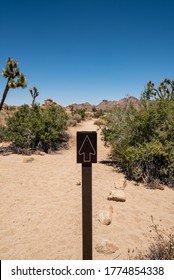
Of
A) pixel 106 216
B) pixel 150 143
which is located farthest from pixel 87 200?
pixel 150 143

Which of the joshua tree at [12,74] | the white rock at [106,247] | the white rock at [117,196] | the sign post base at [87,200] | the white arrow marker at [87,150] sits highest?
the joshua tree at [12,74]

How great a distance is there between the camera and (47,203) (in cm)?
720

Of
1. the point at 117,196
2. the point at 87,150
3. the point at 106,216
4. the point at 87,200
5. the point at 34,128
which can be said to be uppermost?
the point at 34,128

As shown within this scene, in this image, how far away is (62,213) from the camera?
6.55 meters

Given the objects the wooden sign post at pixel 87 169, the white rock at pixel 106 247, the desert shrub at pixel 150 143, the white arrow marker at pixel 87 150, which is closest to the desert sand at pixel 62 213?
the white rock at pixel 106 247

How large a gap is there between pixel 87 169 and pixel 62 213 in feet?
11.3

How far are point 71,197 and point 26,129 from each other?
7647mm

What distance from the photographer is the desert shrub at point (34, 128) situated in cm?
1420

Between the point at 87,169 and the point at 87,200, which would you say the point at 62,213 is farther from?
the point at 87,169

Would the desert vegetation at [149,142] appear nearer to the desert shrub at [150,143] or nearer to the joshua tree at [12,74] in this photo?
the desert shrub at [150,143]

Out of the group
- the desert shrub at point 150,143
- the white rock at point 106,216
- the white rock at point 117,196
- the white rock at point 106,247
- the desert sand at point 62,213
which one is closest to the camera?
the white rock at point 106,247

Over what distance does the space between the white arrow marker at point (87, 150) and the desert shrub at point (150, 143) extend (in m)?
5.93

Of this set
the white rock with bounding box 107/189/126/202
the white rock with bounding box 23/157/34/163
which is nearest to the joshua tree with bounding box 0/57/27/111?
the white rock with bounding box 23/157/34/163

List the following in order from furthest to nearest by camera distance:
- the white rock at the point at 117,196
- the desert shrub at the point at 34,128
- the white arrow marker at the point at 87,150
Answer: the desert shrub at the point at 34,128
the white rock at the point at 117,196
the white arrow marker at the point at 87,150
